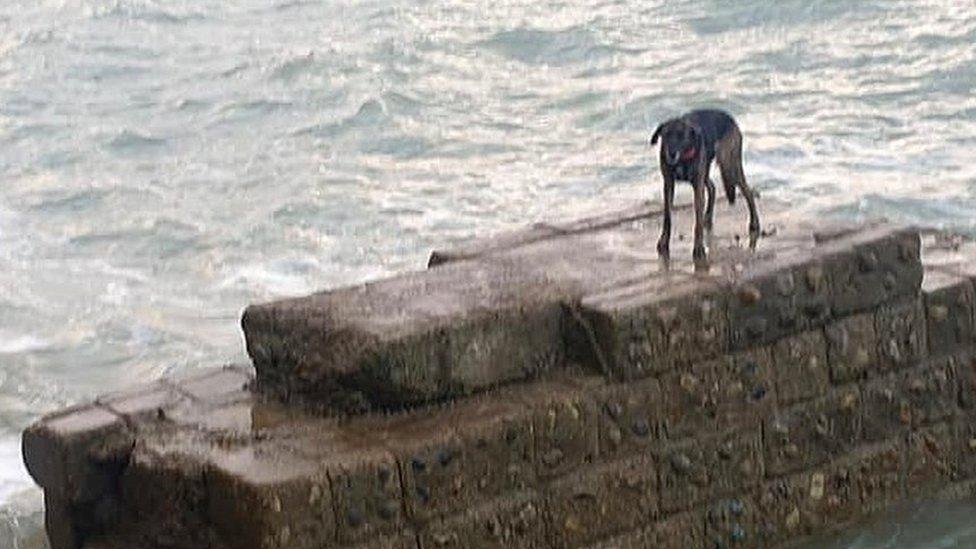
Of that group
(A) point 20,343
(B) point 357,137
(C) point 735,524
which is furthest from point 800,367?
(B) point 357,137

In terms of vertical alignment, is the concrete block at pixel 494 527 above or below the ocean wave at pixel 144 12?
above

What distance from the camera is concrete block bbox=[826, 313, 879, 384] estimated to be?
7.07m

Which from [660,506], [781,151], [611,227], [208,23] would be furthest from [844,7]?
[660,506]

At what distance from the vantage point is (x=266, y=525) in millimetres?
5820

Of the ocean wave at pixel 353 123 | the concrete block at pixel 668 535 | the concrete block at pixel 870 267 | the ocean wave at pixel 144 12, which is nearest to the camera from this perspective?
the concrete block at pixel 668 535

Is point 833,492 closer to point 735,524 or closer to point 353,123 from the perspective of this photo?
point 735,524

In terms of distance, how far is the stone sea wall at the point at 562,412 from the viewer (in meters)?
6.15

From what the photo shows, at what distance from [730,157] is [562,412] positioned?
162cm

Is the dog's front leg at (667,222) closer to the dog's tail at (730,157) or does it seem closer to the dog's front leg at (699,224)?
the dog's front leg at (699,224)

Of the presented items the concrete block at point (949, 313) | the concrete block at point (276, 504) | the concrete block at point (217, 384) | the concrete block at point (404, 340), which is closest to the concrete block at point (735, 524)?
the concrete block at point (404, 340)

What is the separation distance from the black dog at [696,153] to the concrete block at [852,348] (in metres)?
0.52

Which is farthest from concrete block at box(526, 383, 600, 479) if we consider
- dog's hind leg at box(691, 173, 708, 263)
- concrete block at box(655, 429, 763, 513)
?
dog's hind leg at box(691, 173, 708, 263)

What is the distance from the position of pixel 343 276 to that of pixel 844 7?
9.47 metres

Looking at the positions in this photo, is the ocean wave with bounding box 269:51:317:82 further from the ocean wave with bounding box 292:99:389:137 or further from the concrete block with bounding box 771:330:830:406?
the concrete block with bounding box 771:330:830:406
